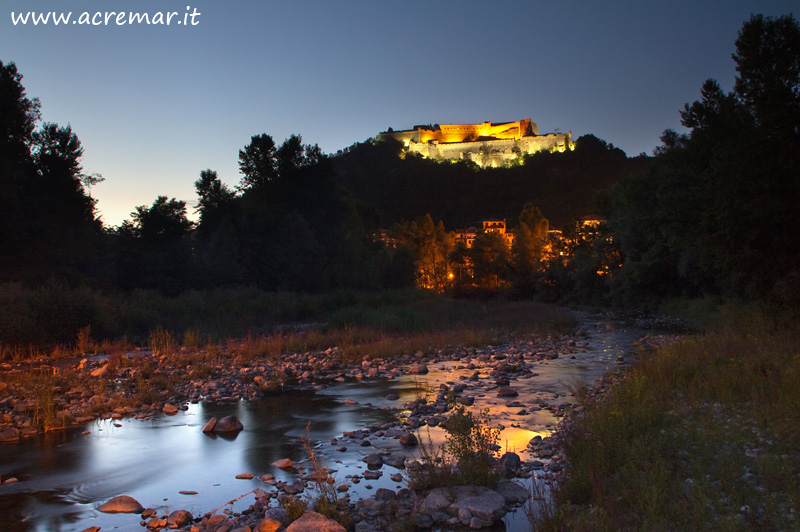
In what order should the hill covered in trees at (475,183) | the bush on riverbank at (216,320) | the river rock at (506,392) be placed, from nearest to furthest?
→ the river rock at (506,392) → the bush on riverbank at (216,320) → the hill covered in trees at (475,183)

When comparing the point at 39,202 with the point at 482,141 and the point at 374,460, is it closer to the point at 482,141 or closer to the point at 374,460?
the point at 374,460

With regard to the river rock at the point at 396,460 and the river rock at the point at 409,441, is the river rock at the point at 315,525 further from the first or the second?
the river rock at the point at 409,441

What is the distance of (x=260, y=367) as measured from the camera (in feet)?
47.6

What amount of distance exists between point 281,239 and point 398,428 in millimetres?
33449

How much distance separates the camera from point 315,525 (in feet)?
16.4

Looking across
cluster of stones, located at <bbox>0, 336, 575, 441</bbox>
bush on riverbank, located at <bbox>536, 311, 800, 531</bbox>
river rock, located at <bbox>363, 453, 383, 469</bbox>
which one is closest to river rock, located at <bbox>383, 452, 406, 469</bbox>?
river rock, located at <bbox>363, 453, 383, 469</bbox>

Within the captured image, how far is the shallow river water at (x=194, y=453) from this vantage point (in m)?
6.00

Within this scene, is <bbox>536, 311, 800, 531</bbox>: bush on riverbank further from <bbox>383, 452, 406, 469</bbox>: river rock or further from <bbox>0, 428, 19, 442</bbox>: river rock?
<bbox>0, 428, 19, 442</bbox>: river rock

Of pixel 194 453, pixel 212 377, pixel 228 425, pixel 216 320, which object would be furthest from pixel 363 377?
pixel 216 320

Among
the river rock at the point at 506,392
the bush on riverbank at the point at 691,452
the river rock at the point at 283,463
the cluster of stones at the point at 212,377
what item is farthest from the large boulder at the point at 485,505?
the cluster of stones at the point at 212,377

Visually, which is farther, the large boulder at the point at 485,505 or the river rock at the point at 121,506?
the river rock at the point at 121,506

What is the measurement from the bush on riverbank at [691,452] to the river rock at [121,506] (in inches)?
163

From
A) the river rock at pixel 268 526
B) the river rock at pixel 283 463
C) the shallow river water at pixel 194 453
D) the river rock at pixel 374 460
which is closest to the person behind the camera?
the river rock at pixel 268 526

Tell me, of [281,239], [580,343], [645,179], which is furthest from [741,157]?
[281,239]
